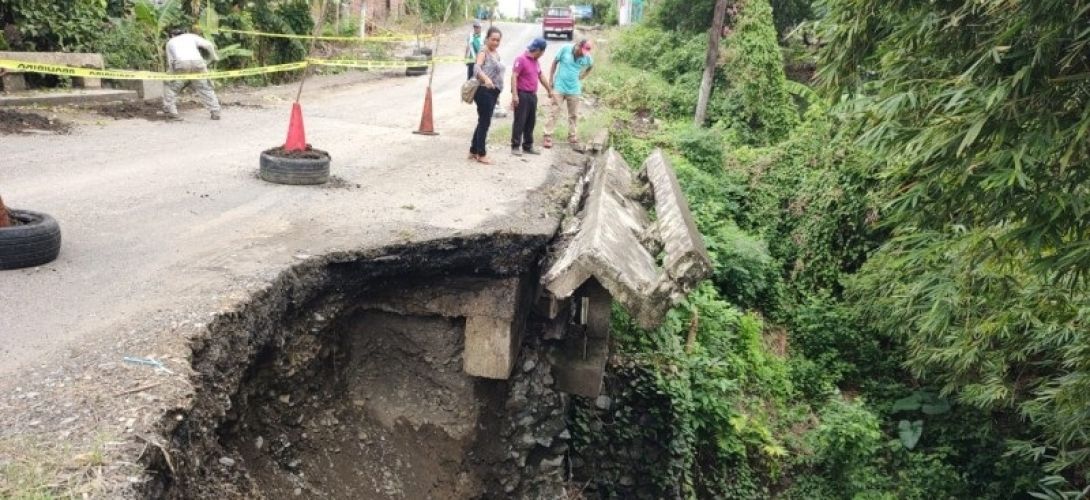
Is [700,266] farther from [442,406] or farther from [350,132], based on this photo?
[350,132]

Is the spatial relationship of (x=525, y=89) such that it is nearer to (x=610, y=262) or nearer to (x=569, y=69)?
(x=569, y=69)

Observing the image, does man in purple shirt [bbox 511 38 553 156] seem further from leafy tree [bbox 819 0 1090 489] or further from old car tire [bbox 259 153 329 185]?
leafy tree [bbox 819 0 1090 489]

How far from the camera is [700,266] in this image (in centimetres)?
445

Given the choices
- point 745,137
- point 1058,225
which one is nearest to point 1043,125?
point 1058,225

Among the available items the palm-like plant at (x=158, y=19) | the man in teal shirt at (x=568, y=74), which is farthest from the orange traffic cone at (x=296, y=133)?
the palm-like plant at (x=158, y=19)

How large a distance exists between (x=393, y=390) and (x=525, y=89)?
4.50 metres

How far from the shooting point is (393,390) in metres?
5.31

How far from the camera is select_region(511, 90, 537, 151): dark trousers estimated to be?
28.6ft

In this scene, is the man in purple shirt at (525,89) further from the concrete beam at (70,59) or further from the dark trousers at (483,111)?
the concrete beam at (70,59)

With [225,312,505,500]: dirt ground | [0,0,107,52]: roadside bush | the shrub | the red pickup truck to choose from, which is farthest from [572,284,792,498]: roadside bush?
the red pickup truck

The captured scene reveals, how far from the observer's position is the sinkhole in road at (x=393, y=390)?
14.1 ft

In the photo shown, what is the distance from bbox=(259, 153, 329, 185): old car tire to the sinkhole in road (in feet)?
7.03

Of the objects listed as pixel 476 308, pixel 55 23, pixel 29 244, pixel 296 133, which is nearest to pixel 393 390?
pixel 476 308

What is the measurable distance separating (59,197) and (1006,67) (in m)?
6.47
